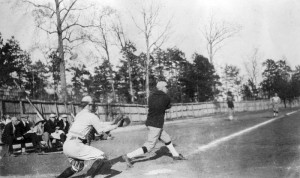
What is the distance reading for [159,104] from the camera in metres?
7.95

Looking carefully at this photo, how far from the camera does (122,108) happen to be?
105ft

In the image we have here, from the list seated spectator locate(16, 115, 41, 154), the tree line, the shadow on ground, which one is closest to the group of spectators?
seated spectator locate(16, 115, 41, 154)

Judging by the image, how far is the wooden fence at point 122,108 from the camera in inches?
710

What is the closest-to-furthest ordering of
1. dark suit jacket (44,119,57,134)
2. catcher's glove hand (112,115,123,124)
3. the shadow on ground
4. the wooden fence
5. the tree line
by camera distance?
catcher's glove hand (112,115,123,124), the shadow on ground, dark suit jacket (44,119,57,134), the wooden fence, the tree line

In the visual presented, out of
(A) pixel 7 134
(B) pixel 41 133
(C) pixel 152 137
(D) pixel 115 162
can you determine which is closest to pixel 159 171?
(C) pixel 152 137

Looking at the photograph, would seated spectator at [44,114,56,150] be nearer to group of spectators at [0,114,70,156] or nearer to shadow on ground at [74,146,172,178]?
group of spectators at [0,114,70,156]

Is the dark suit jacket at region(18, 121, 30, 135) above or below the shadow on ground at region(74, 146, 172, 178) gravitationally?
above

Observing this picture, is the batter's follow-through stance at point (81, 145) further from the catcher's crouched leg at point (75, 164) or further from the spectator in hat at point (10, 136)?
the spectator in hat at point (10, 136)

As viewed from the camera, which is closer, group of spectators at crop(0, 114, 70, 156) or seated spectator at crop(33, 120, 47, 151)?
group of spectators at crop(0, 114, 70, 156)

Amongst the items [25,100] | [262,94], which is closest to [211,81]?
[262,94]

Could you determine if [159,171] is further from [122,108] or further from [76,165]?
[122,108]

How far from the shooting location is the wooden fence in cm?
1803

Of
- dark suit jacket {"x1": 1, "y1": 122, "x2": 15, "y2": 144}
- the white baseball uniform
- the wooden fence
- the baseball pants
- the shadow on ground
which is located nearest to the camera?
the white baseball uniform

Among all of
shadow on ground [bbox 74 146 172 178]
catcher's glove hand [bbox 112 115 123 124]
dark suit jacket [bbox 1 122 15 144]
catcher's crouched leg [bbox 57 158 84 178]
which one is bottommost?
shadow on ground [bbox 74 146 172 178]
